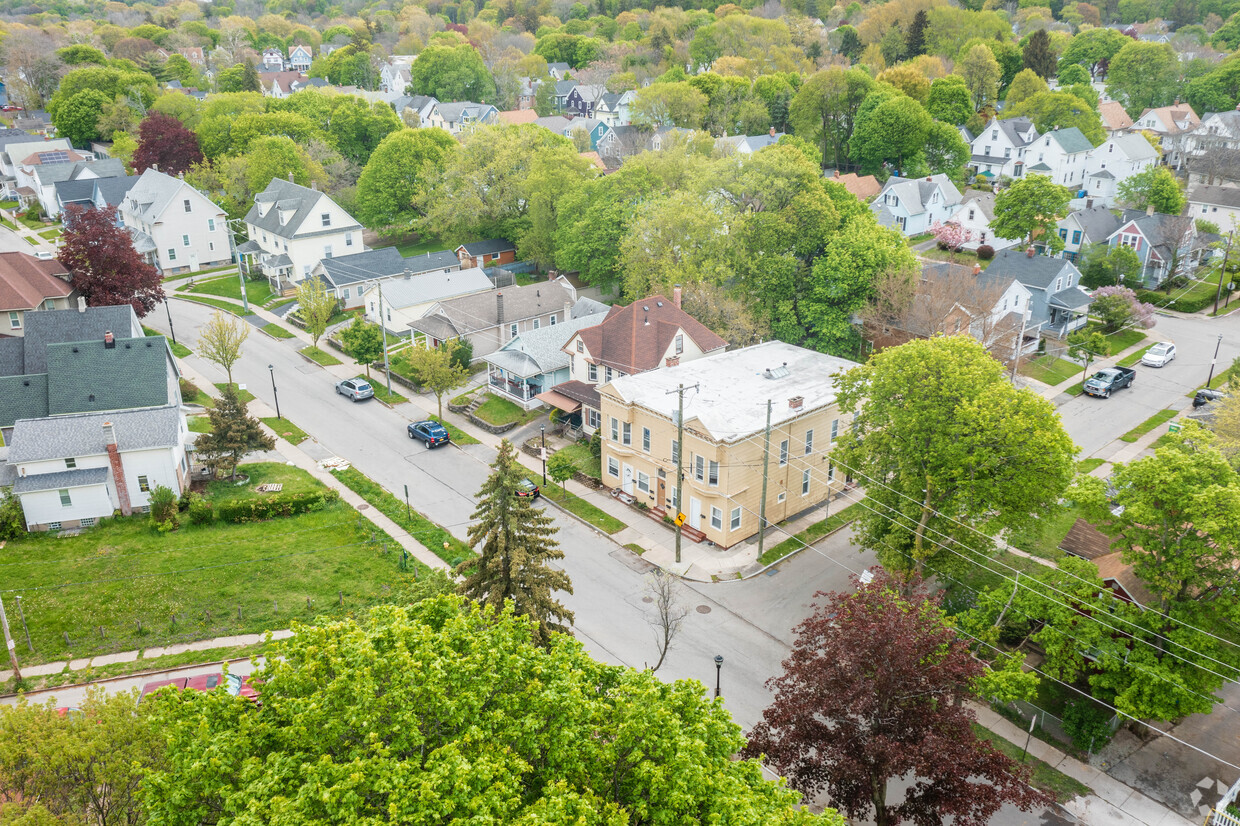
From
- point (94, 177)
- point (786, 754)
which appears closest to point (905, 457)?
point (786, 754)

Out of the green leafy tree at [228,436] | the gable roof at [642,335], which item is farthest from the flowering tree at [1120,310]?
the green leafy tree at [228,436]

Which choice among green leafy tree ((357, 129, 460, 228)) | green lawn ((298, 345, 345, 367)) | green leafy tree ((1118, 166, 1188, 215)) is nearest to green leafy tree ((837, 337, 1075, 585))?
green lawn ((298, 345, 345, 367))

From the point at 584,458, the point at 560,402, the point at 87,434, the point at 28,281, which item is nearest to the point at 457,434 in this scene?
the point at 560,402

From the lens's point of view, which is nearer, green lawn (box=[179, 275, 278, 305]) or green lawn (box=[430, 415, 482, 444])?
green lawn (box=[430, 415, 482, 444])

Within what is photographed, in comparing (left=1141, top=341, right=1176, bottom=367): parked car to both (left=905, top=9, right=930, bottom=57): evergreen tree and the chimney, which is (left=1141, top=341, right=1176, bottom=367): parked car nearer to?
the chimney

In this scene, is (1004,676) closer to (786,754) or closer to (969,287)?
(786,754)

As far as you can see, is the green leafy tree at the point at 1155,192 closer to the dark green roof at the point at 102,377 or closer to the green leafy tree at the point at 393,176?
the green leafy tree at the point at 393,176
